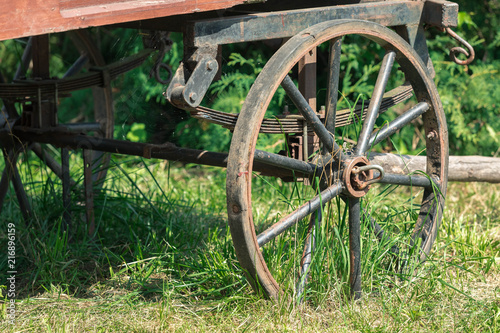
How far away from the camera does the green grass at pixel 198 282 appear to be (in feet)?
7.52

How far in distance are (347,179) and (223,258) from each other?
67cm

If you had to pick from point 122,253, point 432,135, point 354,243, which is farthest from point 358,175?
point 122,253

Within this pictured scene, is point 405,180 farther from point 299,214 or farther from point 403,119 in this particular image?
point 299,214

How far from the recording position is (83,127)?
3549 millimetres

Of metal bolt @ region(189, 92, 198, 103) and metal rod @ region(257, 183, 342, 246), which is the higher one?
metal bolt @ region(189, 92, 198, 103)

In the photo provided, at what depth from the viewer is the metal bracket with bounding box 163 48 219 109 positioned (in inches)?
79.8

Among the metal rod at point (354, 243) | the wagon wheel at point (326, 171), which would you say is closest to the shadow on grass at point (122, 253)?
the wagon wheel at point (326, 171)

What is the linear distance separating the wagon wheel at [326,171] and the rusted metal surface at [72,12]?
0.37m

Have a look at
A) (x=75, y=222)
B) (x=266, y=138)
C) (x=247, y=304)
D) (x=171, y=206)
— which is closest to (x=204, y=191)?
(x=266, y=138)

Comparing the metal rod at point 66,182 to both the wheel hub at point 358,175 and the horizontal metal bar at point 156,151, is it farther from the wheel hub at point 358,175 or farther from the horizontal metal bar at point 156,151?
the wheel hub at point 358,175

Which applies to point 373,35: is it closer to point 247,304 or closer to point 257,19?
point 257,19

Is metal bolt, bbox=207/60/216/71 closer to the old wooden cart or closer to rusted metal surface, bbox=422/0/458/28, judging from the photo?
the old wooden cart

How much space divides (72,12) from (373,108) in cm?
115

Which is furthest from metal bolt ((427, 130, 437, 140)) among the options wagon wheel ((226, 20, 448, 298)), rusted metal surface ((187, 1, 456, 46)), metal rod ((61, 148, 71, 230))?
metal rod ((61, 148, 71, 230))
